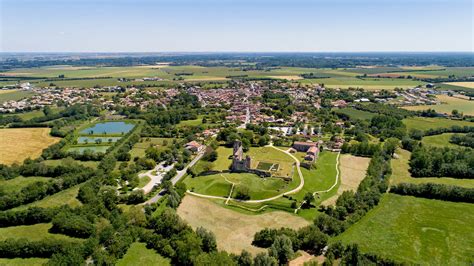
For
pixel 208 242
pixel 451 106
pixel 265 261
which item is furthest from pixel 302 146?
pixel 451 106

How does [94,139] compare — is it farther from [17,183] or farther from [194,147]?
[194,147]

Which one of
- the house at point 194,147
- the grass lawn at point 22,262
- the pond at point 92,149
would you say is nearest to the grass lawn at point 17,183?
the pond at point 92,149

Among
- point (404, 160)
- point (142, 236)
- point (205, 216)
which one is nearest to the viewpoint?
point (142, 236)

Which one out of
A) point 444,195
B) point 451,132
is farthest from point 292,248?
point 451,132

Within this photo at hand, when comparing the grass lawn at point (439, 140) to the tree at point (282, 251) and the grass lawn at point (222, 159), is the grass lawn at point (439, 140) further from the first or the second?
the tree at point (282, 251)

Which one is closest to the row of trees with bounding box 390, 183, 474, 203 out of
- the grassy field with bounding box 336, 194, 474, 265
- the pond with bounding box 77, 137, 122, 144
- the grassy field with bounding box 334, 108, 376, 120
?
the grassy field with bounding box 336, 194, 474, 265

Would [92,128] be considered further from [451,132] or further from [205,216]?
[451,132]

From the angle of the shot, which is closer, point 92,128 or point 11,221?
point 11,221
